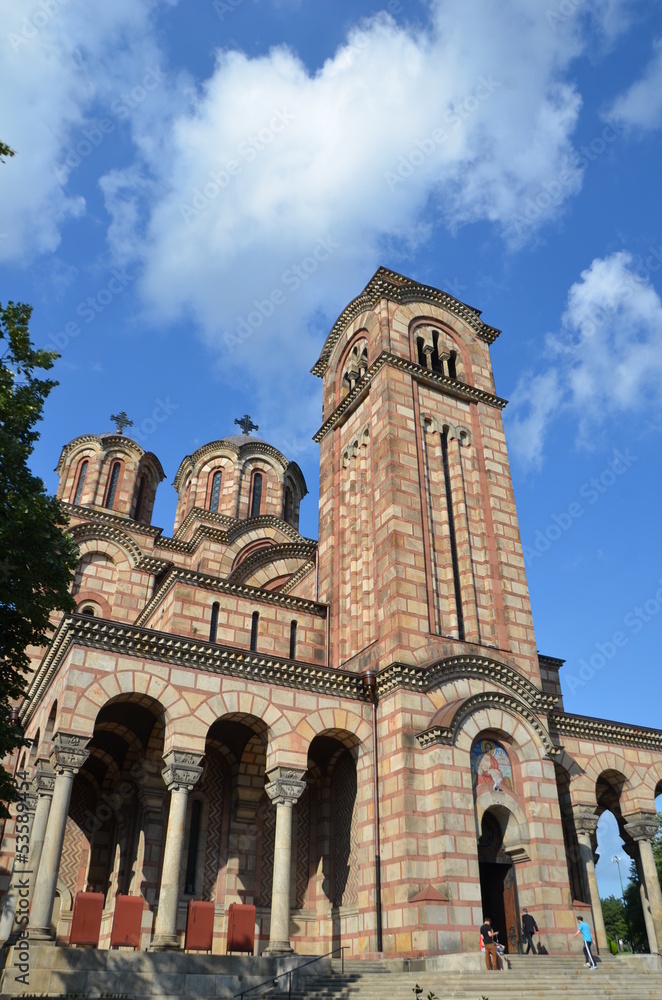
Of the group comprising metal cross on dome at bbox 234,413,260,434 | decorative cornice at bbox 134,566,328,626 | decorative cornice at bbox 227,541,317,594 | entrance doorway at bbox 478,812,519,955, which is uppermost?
metal cross on dome at bbox 234,413,260,434

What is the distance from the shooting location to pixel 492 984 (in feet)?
42.4

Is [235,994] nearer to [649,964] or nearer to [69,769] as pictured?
[69,769]

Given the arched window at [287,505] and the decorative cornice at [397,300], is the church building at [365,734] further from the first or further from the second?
the arched window at [287,505]

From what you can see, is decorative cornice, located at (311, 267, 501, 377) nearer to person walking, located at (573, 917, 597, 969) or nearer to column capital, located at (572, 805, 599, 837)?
column capital, located at (572, 805, 599, 837)

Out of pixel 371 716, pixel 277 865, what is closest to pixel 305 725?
pixel 371 716

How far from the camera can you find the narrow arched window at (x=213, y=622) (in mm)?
20984

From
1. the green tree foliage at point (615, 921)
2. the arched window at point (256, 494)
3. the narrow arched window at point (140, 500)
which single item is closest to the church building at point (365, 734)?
the narrow arched window at point (140, 500)

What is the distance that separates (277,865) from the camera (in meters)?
15.8

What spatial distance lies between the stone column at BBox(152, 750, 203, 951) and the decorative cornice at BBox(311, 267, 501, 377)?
15510 mm

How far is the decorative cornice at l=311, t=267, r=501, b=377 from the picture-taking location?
81.5 feet

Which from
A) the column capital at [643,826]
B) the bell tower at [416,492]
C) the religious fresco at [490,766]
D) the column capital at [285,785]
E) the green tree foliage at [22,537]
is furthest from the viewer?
the column capital at [643,826]

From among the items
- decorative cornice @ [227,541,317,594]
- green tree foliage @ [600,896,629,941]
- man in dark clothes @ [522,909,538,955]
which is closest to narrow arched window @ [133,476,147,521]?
decorative cornice @ [227,541,317,594]

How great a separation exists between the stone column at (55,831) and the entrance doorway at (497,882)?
9.01m

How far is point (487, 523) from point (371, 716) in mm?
6846
